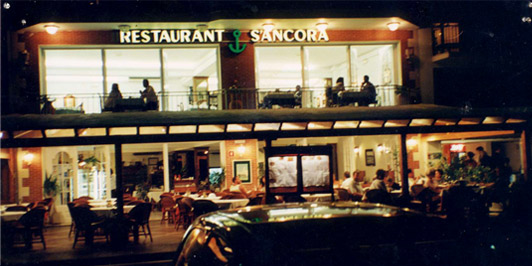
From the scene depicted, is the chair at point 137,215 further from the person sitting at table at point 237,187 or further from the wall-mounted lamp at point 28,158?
the wall-mounted lamp at point 28,158

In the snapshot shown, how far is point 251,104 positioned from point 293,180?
206 inches

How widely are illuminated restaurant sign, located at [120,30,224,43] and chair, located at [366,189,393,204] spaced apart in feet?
24.8

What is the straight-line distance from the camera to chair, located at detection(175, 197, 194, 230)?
49.1 ft

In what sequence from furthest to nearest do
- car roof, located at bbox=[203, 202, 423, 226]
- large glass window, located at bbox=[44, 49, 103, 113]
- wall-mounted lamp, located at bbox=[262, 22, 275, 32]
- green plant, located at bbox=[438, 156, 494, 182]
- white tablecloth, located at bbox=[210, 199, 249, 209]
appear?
1. wall-mounted lamp, located at bbox=[262, 22, 275, 32]
2. large glass window, located at bbox=[44, 49, 103, 113]
3. green plant, located at bbox=[438, 156, 494, 182]
4. white tablecloth, located at bbox=[210, 199, 249, 209]
5. car roof, located at bbox=[203, 202, 423, 226]

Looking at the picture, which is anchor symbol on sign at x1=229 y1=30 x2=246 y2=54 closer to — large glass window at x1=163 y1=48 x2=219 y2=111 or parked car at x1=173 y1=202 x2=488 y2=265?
large glass window at x1=163 y1=48 x2=219 y2=111

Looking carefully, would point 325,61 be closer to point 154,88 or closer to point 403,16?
point 403,16

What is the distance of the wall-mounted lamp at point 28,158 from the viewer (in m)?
17.9

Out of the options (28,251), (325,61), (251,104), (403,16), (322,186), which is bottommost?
(28,251)

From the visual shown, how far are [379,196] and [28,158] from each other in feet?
38.4

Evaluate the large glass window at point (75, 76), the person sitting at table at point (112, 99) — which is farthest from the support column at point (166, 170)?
the person sitting at table at point (112, 99)

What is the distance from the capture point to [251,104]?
17984 millimetres

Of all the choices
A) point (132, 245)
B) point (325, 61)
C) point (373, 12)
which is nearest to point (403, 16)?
point (373, 12)

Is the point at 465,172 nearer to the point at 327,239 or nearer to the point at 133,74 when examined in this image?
the point at 133,74

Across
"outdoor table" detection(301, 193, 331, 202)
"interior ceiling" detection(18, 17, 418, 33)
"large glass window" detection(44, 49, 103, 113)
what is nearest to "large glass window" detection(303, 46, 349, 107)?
"interior ceiling" detection(18, 17, 418, 33)
